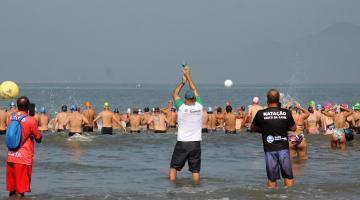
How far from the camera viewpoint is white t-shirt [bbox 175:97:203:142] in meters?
10.8

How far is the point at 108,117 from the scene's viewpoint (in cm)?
2391

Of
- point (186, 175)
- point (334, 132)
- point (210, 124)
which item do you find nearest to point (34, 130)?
point (186, 175)

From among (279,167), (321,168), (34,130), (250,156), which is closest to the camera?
(34,130)

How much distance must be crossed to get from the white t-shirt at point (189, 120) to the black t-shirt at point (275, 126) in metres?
1.50

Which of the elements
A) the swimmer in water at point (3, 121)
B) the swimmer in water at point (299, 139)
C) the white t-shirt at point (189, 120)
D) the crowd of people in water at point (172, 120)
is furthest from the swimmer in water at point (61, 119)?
the white t-shirt at point (189, 120)

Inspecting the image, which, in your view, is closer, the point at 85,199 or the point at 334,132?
the point at 85,199

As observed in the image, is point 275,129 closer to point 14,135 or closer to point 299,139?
point 14,135

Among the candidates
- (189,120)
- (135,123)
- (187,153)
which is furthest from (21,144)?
(135,123)

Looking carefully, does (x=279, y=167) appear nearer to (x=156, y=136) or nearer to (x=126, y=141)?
(x=126, y=141)

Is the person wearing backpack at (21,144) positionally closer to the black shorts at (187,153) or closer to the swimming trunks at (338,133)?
the black shorts at (187,153)

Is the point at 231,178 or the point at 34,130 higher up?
the point at 34,130

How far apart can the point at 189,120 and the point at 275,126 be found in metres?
1.75

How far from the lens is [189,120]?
10812 millimetres

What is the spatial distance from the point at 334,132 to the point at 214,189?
27.1ft
